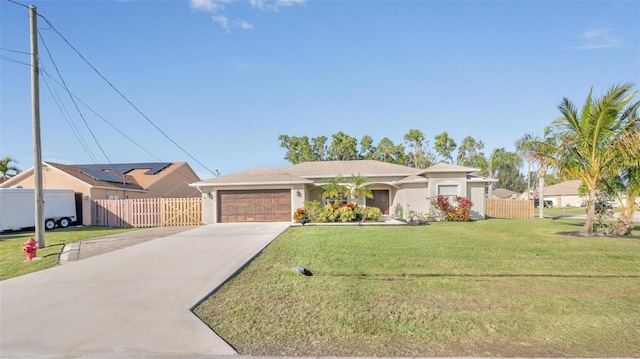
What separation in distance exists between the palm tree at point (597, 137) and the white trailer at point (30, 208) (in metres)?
25.5

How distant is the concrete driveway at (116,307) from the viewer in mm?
4184

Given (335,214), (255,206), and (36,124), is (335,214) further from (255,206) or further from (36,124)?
(36,124)

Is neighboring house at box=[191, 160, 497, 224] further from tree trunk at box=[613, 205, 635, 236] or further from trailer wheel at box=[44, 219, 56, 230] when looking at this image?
trailer wheel at box=[44, 219, 56, 230]

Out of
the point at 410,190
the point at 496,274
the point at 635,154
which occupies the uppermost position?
the point at 635,154

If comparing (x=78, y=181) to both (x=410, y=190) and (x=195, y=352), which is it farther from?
(x=195, y=352)

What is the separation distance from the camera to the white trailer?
61.0ft

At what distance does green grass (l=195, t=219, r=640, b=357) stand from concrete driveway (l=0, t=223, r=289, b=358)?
0.40 m

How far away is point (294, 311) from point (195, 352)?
1631 mm

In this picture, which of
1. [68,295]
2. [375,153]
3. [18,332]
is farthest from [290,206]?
[375,153]

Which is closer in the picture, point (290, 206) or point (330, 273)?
point (330, 273)

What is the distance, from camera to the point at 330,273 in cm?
772

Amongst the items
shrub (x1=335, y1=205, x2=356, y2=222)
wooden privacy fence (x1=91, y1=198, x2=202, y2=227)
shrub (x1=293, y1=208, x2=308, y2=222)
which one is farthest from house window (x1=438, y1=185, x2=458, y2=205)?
wooden privacy fence (x1=91, y1=198, x2=202, y2=227)

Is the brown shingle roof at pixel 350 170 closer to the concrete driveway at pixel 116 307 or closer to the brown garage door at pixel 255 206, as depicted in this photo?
the brown garage door at pixel 255 206

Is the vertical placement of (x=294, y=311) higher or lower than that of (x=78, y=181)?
lower
